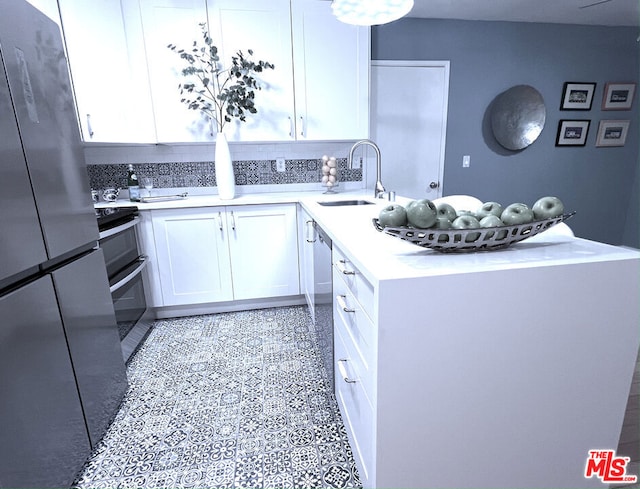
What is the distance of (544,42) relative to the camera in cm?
312

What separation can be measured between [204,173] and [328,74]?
53.2 inches

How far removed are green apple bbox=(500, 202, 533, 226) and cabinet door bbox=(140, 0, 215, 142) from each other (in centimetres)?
229

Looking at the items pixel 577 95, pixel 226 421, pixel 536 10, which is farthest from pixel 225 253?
pixel 577 95

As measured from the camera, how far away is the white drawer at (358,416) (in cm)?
88

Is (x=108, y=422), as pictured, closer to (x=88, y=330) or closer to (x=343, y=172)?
(x=88, y=330)

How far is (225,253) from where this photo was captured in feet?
7.86

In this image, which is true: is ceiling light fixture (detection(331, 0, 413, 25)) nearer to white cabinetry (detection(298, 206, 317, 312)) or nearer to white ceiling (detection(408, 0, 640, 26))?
white cabinetry (detection(298, 206, 317, 312))

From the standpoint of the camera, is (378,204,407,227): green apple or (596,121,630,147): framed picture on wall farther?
(596,121,630,147): framed picture on wall

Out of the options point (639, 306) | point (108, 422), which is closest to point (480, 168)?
point (639, 306)

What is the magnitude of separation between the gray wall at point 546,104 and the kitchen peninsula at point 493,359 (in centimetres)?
263

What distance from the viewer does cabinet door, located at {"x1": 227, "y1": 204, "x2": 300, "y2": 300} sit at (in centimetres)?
238

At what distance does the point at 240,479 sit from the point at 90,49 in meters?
2.58

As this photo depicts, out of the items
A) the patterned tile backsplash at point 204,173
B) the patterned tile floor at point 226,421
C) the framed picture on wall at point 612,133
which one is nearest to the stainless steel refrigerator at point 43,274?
the patterned tile floor at point 226,421

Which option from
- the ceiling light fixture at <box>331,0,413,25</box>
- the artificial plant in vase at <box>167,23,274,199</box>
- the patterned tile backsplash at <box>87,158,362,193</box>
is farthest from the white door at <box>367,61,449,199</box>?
the ceiling light fixture at <box>331,0,413,25</box>
